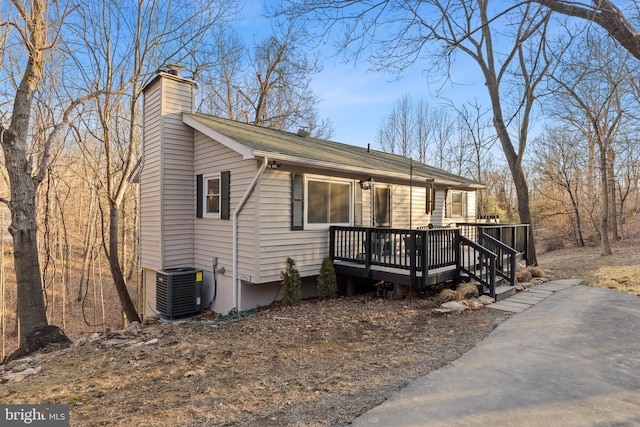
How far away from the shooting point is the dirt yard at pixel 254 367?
296 centimetres

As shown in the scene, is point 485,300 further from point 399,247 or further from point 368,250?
point 368,250

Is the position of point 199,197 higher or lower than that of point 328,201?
higher

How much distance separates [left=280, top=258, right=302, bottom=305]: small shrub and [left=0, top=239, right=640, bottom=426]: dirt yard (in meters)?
0.51

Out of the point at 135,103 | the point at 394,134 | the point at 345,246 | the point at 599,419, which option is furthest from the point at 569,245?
the point at 135,103

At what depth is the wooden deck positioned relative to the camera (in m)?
6.56

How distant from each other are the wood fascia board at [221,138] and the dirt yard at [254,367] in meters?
3.05

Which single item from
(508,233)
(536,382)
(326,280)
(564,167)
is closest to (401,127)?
(564,167)

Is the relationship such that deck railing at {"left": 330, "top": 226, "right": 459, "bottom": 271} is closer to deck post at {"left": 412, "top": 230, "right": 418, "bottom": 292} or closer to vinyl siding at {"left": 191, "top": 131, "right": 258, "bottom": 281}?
deck post at {"left": 412, "top": 230, "right": 418, "bottom": 292}

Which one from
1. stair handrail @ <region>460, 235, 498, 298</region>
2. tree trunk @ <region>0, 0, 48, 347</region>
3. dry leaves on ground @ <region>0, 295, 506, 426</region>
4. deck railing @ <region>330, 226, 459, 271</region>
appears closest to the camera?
dry leaves on ground @ <region>0, 295, 506, 426</region>

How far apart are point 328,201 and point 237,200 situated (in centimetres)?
205

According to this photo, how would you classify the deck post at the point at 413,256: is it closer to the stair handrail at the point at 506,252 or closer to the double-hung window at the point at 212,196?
the stair handrail at the point at 506,252

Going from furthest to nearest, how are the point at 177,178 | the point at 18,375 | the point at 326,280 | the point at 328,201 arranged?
1. the point at 177,178
2. the point at 328,201
3. the point at 326,280
4. the point at 18,375

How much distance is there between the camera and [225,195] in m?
7.51
